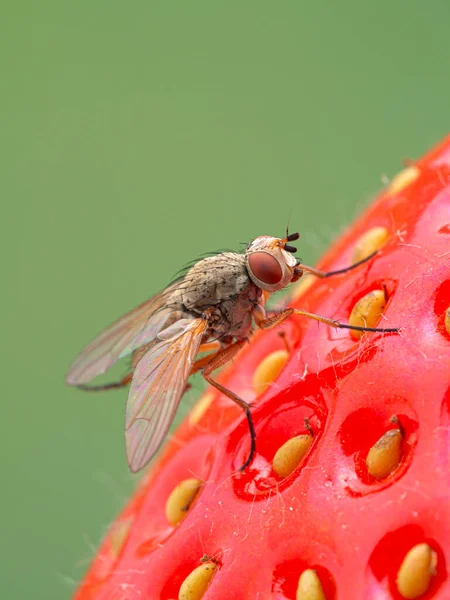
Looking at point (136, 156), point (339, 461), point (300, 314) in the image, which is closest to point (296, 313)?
point (300, 314)

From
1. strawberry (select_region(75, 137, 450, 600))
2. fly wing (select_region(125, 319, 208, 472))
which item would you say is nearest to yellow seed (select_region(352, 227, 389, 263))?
strawberry (select_region(75, 137, 450, 600))

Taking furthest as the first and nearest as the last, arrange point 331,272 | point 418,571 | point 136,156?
point 136,156, point 331,272, point 418,571

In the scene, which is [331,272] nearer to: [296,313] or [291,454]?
[296,313]

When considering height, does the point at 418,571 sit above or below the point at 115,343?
below

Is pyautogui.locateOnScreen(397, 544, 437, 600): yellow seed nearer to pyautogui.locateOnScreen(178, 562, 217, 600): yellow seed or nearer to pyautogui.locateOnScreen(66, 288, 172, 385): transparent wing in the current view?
pyautogui.locateOnScreen(178, 562, 217, 600): yellow seed

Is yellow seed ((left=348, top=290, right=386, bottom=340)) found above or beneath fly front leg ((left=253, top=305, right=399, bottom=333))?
above

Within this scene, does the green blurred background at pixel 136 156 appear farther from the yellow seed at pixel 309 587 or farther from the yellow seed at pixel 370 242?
the yellow seed at pixel 309 587

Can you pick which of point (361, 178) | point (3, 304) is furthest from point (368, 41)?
point (3, 304)
